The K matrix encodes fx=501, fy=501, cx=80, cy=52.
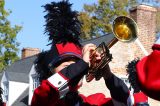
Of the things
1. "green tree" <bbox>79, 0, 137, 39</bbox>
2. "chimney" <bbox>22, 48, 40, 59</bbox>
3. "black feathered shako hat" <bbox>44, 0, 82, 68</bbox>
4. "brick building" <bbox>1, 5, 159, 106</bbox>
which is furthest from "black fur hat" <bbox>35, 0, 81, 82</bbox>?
"green tree" <bbox>79, 0, 137, 39</bbox>

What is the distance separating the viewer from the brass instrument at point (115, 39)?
3671 mm

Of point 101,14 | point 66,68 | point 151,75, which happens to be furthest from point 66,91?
point 101,14

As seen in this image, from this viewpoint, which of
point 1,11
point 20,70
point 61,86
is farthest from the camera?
point 1,11

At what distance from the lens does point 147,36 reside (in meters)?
19.4

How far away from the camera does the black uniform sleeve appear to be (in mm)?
3979

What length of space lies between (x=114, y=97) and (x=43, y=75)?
2.12 ft

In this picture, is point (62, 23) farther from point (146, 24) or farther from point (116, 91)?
point (146, 24)

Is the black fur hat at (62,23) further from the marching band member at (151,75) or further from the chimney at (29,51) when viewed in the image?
the chimney at (29,51)

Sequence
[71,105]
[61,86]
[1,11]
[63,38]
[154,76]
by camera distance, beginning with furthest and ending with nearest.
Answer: [1,11] < [63,38] < [71,105] < [61,86] < [154,76]

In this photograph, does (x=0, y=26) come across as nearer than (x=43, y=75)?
No

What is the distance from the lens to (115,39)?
3883mm

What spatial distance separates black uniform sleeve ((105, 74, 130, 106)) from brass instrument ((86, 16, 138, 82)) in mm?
201

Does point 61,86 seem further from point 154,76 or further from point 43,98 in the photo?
point 154,76

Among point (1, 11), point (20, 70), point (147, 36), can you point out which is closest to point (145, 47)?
point (147, 36)
